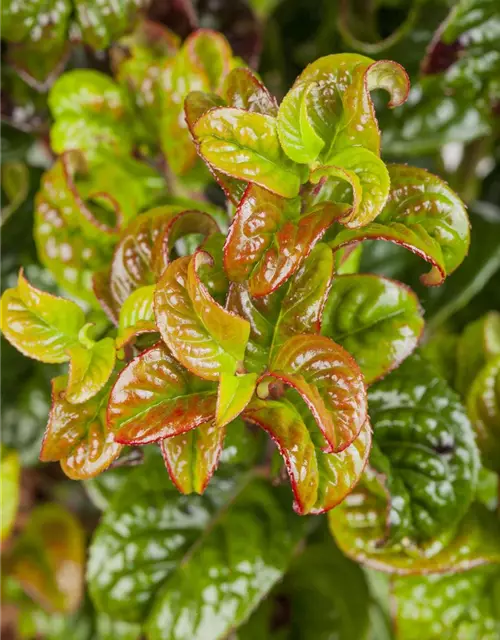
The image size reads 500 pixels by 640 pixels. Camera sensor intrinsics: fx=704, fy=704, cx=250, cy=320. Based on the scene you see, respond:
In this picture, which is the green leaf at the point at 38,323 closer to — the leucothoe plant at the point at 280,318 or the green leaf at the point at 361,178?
A: the leucothoe plant at the point at 280,318

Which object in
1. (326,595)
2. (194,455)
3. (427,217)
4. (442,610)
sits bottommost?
(326,595)

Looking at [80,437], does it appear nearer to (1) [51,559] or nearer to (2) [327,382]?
(2) [327,382]

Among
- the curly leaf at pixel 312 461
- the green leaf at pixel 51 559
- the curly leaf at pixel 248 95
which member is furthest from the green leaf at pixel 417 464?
the green leaf at pixel 51 559

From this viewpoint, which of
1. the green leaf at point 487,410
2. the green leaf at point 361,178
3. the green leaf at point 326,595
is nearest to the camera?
the green leaf at point 361,178

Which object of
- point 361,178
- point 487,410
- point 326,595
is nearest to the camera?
point 361,178

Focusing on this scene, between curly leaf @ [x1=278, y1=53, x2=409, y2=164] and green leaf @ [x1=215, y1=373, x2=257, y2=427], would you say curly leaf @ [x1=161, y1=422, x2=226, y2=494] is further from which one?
curly leaf @ [x1=278, y1=53, x2=409, y2=164]

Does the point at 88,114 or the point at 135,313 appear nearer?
the point at 135,313

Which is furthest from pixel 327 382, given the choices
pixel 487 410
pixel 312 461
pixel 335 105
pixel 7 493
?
pixel 7 493
